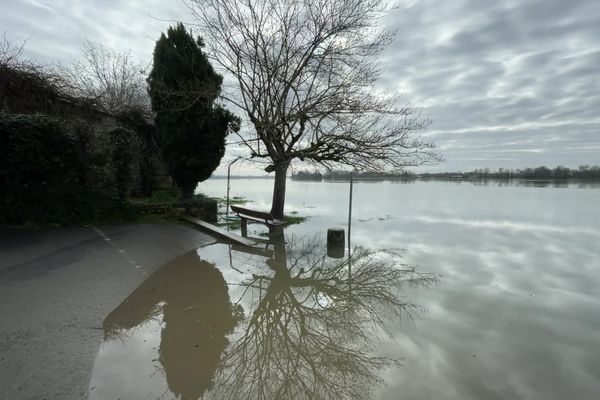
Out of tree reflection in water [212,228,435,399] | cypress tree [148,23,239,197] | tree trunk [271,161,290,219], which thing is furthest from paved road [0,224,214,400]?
cypress tree [148,23,239,197]

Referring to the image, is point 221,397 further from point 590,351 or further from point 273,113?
point 273,113

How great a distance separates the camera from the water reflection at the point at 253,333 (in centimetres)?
291

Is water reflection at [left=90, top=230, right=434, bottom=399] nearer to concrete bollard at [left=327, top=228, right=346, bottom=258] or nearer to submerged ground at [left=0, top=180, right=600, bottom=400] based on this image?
submerged ground at [left=0, top=180, right=600, bottom=400]

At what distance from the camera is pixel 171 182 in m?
15.8

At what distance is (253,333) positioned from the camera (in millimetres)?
3887

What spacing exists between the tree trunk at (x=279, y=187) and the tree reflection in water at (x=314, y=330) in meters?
5.18

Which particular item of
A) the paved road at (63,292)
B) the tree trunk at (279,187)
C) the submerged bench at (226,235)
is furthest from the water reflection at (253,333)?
the tree trunk at (279,187)

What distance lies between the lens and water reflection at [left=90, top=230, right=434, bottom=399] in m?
2.91

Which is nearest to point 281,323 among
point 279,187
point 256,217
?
point 256,217

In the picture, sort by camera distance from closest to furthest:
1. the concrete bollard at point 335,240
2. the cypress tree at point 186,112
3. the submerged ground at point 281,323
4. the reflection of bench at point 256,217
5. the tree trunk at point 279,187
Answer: the submerged ground at point 281,323
the concrete bollard at point 335,240
the reflection of bench at point 256,217
the tree trunk at point 279,187
the cypress tree at point 186,112

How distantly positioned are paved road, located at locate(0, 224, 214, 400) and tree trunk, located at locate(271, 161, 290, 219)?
397cm

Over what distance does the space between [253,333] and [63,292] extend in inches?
114

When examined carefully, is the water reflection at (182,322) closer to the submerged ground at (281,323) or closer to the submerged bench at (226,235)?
the submerged ground at (281,323)

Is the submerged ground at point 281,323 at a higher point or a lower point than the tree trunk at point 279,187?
lower
